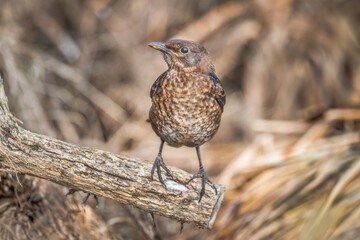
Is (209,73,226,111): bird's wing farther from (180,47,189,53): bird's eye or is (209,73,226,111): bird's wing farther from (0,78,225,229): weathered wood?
(0,78,225,229): weathered wood

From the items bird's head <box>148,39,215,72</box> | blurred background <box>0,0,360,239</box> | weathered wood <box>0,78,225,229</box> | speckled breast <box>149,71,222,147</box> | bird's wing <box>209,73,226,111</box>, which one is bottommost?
weathered wood <box>0,78,225,229</box>

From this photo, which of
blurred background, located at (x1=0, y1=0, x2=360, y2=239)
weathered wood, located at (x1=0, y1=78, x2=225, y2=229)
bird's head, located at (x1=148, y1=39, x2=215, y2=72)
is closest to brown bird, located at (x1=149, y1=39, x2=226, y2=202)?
bird's head, located at (x1=148, y1=39, x2=215, y2=72)

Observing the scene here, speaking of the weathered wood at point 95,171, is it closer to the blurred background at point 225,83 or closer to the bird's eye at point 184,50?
the bird's eye at point 184,50

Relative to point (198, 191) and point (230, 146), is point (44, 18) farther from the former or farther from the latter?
point (198, 191)

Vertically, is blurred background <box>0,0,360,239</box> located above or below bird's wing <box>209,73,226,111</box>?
above

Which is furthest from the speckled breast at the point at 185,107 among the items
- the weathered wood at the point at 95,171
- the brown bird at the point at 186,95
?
the weathered wood at the point at 95,171

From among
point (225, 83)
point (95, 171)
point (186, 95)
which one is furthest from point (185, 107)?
point (225, 83)
